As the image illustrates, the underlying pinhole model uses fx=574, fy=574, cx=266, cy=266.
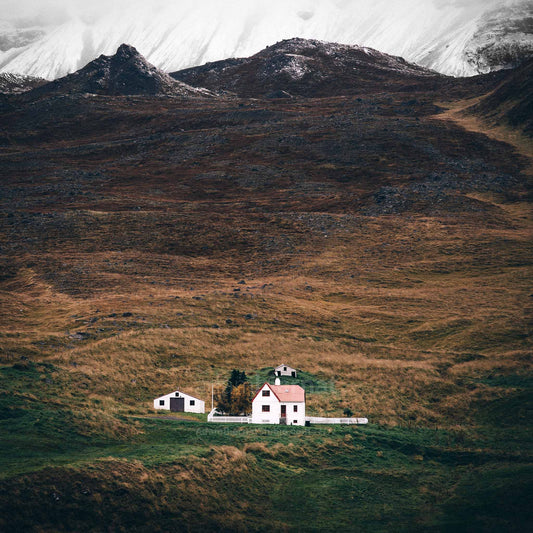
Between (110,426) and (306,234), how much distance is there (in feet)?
209

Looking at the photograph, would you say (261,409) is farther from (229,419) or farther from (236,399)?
(229,419)

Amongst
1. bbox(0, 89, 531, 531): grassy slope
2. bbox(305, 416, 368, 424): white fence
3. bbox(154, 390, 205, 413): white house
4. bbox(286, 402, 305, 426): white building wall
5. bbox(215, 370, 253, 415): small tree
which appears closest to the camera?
bbox(0, 89, 531, 531): grassy slope

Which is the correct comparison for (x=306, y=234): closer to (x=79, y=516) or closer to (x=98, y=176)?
(x=98, y=176)

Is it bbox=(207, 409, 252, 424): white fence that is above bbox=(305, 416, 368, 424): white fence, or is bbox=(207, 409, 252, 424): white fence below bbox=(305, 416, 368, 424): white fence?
above

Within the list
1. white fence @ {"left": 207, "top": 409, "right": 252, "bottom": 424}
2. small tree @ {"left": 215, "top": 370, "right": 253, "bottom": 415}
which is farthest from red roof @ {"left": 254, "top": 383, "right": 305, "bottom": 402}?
white fence @ {"left": 207, "top": 409, "right": 252, "bottom": 424}

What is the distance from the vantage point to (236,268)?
3349 inches

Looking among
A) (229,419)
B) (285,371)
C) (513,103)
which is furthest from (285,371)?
(513,103)

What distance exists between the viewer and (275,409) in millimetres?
44625

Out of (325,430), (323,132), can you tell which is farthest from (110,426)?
(323,132)

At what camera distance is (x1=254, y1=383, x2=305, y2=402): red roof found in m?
45.0

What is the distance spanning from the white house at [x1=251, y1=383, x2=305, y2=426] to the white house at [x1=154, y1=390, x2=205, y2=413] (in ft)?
16.8

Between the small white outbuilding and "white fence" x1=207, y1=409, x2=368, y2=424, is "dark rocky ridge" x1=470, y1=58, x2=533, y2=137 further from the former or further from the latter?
"white fence" x1=207, y1=409, x2=368, y2=424

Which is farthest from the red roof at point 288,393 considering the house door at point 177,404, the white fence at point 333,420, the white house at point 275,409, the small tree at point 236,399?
the house door at point 177,404

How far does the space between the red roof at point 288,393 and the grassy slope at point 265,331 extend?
9.94 ft
